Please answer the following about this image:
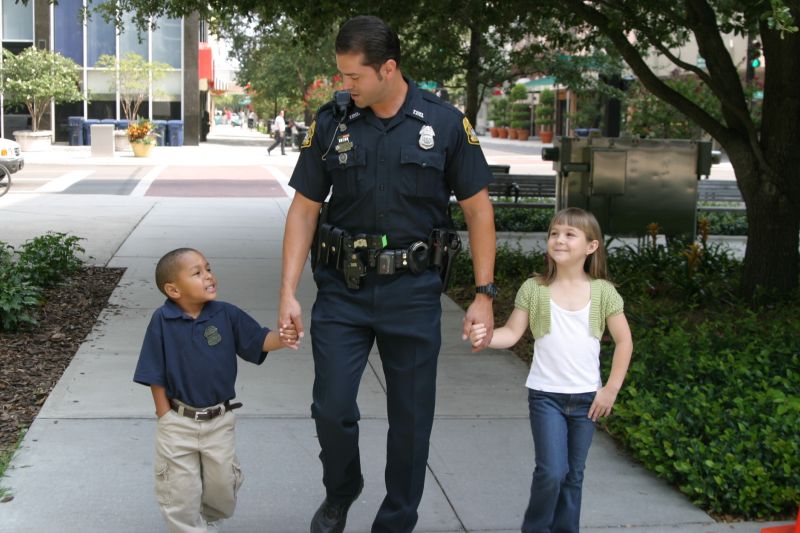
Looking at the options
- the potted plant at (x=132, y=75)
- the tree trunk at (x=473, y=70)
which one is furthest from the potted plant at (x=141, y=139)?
the tree trunk at (x=473, y=70)

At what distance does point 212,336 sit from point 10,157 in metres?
18.7

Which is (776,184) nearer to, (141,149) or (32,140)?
(141,149)

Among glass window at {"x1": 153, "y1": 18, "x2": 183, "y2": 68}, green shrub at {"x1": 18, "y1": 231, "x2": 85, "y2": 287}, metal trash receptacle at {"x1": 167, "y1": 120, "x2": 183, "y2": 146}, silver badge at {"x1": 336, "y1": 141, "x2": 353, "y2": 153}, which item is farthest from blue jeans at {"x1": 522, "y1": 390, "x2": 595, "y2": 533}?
glass window at {"x1": 153, "y1": 18, "x2": 183, "y2": 68}

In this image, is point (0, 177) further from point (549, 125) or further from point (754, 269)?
point (549, 125)

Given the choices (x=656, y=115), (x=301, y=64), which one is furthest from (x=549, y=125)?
(x=656, y=115)

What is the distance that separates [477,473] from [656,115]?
16.4 meters

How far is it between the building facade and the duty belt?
39.5 meters

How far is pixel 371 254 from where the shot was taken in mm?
3840

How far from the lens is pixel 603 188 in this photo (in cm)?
1228

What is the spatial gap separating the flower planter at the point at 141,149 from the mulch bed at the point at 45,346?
23915 mm

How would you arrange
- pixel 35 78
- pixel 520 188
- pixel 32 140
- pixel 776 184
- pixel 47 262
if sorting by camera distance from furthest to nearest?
1. pixel 35 78
2. pixel 32 140
3. pixel 520 188
4. pixel 47 262
5. pixel 776 184

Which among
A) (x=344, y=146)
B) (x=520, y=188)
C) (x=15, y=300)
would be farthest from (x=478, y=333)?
(x=520, y=188)

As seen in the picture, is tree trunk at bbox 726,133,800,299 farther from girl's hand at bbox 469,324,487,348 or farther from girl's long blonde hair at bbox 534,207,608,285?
girl's hand at bbox 469,324,487,348

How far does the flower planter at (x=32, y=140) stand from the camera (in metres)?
36.9
